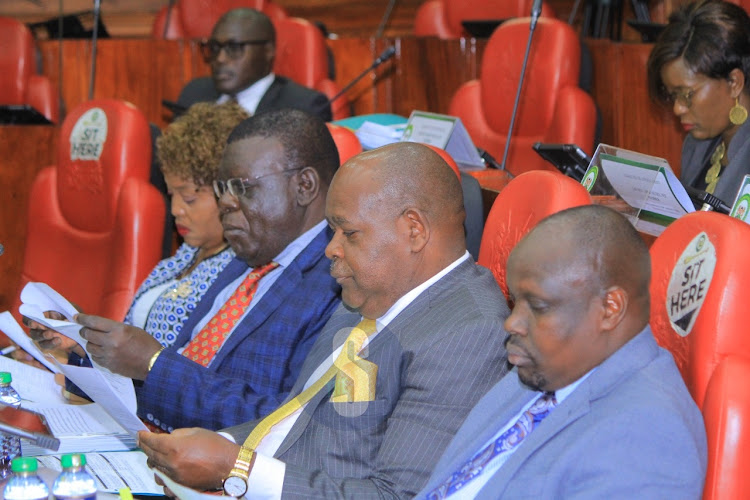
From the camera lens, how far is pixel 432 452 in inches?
53.3

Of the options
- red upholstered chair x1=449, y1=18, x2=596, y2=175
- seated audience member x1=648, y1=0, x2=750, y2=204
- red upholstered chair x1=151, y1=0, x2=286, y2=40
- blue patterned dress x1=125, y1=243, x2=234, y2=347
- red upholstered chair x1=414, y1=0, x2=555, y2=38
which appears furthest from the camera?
red upholstered chair x1=151, y1=0, x2=286, y2=40

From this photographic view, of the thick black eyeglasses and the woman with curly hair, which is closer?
the woman with curly hair

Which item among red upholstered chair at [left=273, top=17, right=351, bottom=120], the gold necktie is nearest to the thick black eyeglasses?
red upholstered chair at [left=273, top=17, right=351, bottom=120]

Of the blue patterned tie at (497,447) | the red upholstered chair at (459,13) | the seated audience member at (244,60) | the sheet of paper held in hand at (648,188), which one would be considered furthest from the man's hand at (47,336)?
the red upholstered chair at (459,13)

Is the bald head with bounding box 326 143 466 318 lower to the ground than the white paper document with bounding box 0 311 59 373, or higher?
higher

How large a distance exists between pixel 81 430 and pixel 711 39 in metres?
1.90

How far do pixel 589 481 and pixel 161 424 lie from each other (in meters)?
1.09

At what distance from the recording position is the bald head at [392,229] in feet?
5.12

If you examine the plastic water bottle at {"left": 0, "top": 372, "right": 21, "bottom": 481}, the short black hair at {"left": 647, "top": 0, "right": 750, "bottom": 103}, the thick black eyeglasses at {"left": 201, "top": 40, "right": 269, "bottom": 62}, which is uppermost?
the short black hair at {"left": 647, "top": 0, "right": 750, "bottom": 103}

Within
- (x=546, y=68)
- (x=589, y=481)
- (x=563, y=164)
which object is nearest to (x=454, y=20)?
(x=546, y=68)

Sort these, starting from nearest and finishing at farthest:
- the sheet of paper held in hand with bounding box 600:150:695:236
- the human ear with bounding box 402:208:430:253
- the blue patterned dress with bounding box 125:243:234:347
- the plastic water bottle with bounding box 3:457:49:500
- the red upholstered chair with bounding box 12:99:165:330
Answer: the plastic water bottle with bounding box 3:457:49:500 < the human ear with bounding box 402:208:430:253 < the sheet of paper held in hand with bounding box 600:150:695:236 < the blue patterned dress with bounding box 125:243:234:347 < the red upholstered chair with bounding box 12:99:165:330

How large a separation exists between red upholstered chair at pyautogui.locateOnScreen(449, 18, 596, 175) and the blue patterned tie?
244cm

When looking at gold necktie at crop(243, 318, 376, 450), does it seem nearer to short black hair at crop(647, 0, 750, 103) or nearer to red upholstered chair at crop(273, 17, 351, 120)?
short black hair at crop(647, 0, 750, 103)

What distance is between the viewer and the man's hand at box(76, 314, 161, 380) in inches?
72.7
